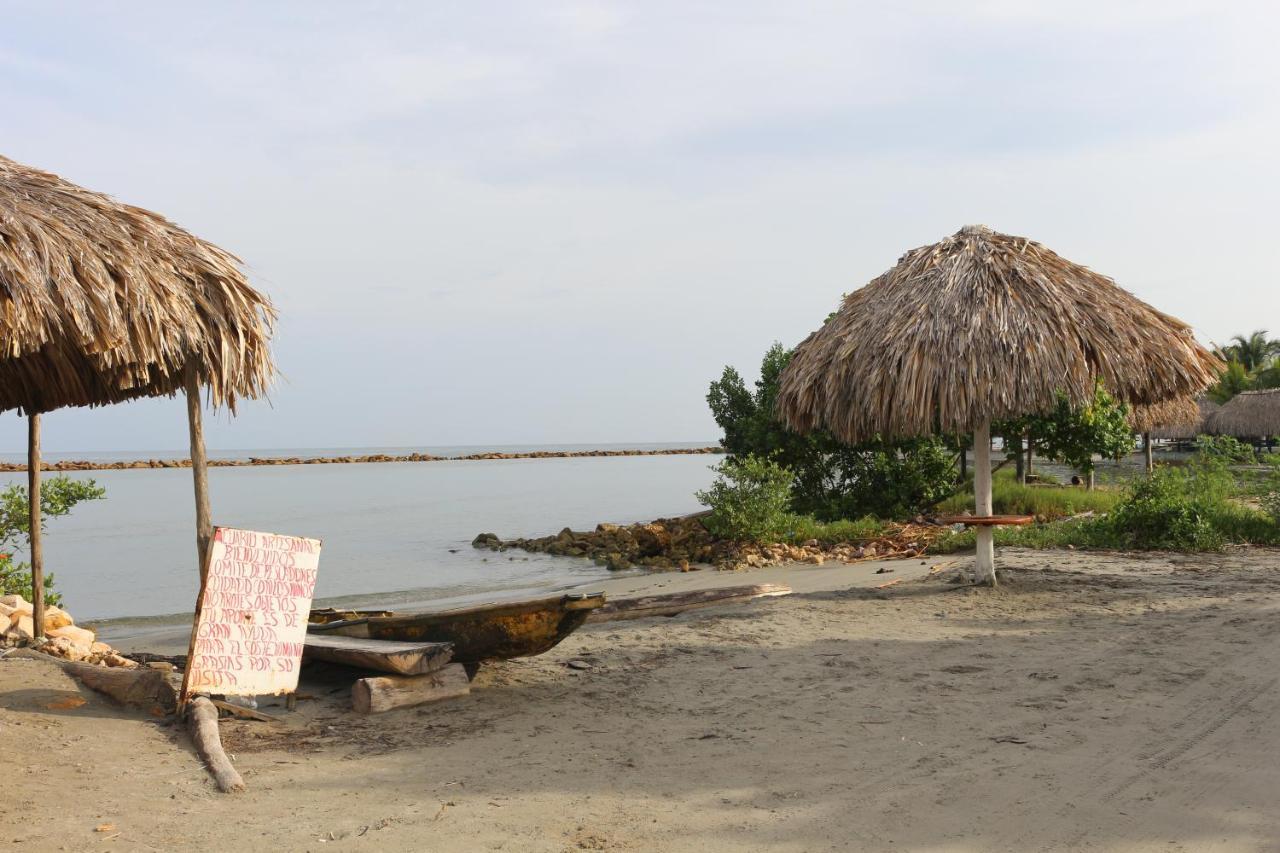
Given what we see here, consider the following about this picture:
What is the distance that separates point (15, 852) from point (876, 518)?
588 inches

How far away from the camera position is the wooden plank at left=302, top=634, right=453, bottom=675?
Result: 6.43 metres

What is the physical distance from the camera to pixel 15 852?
13.4 feet

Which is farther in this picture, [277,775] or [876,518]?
[876,518]

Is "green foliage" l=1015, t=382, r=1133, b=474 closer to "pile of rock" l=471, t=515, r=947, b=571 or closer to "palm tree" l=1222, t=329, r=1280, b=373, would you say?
"pile of rock" l=471, t=515, r=947, b=571

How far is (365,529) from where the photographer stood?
2670cm

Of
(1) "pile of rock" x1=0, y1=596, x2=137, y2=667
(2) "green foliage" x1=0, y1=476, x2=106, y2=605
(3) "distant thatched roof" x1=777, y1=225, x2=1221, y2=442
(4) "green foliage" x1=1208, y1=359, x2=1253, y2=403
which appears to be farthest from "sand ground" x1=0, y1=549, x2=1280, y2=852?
(4) "green foliage" x1=1208, y1=359, x2=1253, y2=403

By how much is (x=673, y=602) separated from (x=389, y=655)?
3869 millimetres

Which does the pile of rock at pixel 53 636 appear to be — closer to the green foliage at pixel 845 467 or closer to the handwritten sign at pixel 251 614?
the handwritten sign at pixel 251 614

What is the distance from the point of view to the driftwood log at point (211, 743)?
16.2 feet

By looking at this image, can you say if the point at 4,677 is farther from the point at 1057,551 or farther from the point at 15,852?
the point at 1057,551

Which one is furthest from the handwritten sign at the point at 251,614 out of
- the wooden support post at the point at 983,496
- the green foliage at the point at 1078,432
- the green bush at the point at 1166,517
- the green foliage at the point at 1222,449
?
the green foliage at the point at 1222,449

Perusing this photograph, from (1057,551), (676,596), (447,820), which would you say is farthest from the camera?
(1057,551)

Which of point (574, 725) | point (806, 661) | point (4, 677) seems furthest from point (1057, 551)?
point (4, 677)

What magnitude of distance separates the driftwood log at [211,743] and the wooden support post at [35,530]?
2623 millimetres
